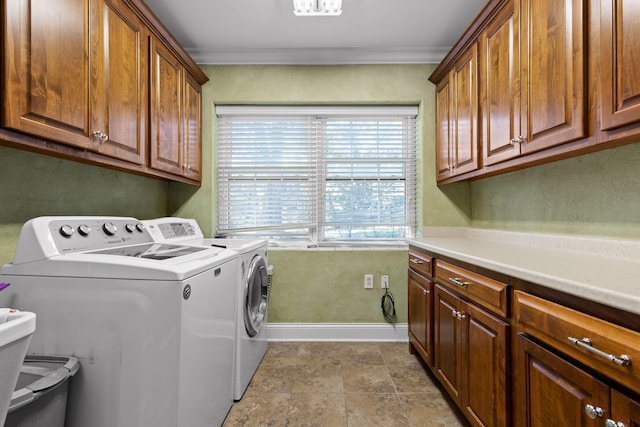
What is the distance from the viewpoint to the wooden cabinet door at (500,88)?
1569 mm

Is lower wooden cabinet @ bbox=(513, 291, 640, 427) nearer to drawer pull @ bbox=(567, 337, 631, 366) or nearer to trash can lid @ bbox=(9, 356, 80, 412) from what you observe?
drawer pull @ bbox=(567, 337, 631, 366)

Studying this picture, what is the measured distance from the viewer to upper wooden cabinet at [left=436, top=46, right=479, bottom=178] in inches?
78.0

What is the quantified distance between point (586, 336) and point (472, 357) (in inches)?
26.2

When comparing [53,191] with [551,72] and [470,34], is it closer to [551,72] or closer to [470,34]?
[551,72]

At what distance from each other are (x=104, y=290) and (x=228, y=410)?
102cm

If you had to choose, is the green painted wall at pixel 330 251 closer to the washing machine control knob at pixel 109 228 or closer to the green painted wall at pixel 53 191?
the green painted wall at pixel 53 191

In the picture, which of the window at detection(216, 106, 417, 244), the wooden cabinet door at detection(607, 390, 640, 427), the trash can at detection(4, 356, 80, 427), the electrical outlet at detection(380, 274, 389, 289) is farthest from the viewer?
the window at detection(216, 106, 417, 244)

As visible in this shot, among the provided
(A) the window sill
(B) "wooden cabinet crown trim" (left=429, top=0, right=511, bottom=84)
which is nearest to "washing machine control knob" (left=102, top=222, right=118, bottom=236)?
(A) the window sill

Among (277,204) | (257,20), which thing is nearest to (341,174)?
(277,204)

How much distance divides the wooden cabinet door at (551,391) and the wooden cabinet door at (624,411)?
0.7 inches

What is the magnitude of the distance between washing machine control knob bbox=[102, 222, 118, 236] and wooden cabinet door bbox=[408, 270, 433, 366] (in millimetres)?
1858

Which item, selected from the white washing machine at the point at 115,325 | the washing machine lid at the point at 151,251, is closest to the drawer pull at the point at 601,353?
the white washing machine at the point at 115,325

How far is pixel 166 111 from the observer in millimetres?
2049

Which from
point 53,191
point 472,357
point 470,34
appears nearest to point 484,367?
point 472,357
